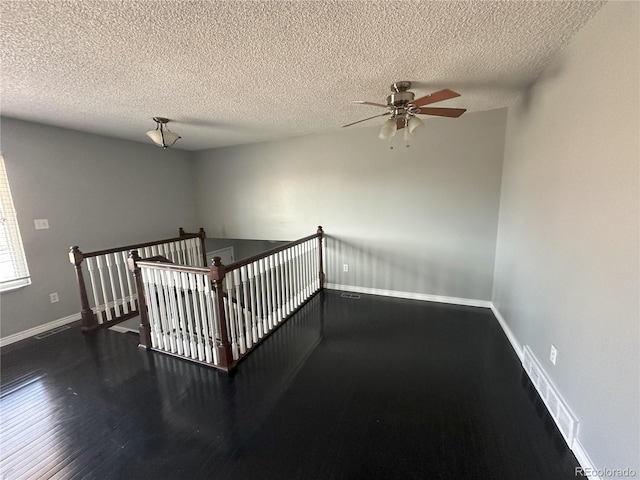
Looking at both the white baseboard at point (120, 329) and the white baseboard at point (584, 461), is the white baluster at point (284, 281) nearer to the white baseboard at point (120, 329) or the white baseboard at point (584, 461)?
the white baseboard at point (120, 329)

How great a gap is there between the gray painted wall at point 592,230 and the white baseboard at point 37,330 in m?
5.17

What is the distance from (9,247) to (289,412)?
3.72 m

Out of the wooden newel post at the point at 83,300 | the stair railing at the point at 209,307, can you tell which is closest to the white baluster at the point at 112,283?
the wooden newel post at the point at 83,300

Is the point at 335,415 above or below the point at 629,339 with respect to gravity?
below

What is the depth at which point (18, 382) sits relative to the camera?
228 cm

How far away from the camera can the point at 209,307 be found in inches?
94.4

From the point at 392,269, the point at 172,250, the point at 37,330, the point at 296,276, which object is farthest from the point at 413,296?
the point at 37,330

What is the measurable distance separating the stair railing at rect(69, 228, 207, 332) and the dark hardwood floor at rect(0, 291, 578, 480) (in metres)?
0.47

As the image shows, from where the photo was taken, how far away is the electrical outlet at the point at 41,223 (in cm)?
311

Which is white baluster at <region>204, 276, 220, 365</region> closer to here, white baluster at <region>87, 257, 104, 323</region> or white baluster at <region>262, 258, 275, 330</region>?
white baluster at <region>262, 258, 275, 330</region>

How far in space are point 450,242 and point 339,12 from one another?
3009mm

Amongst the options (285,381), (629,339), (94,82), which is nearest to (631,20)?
(629,339)

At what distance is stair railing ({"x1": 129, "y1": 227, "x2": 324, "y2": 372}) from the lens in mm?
2350

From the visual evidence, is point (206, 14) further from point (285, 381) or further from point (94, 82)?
point (285, 381)
